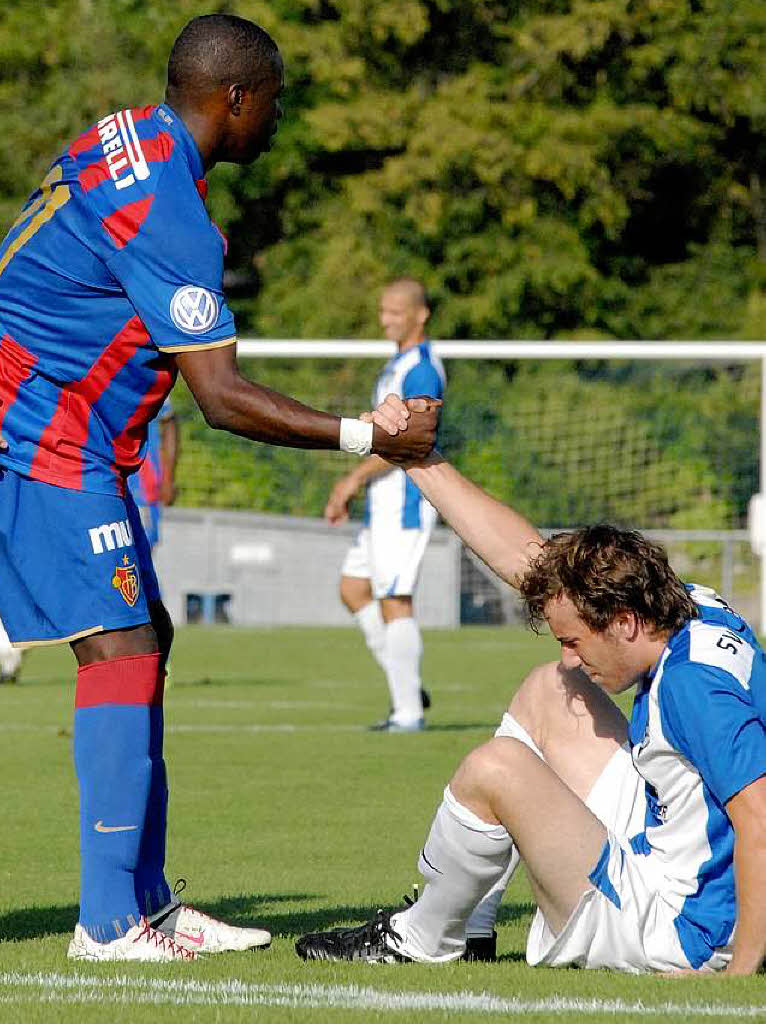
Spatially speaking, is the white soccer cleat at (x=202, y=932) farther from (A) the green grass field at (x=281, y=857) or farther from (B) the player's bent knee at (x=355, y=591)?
(B) the player's bent knee at (x=355, y=591)

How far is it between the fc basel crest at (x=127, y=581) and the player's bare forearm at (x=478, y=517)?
0.78m

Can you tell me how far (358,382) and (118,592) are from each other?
67.0 feet

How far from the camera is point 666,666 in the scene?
445cm

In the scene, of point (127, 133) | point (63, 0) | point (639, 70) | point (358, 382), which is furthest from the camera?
point (63, 0)

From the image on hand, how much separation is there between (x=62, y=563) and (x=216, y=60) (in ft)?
4.10

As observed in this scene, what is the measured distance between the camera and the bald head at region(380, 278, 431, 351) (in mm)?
11508

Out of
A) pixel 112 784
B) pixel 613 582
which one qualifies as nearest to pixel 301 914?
pixel 112 784

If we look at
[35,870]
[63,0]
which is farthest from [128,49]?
[35,870]

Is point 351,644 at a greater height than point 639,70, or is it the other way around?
point 639,70

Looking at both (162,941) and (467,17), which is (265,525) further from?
(162,941)

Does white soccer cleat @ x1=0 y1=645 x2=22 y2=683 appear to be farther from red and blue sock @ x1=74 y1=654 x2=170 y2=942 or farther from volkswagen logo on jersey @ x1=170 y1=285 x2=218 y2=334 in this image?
volkswagen logo on jersey @ x1=170 y1=285 x2=218 y2=334

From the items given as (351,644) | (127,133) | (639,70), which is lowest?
(351,644)

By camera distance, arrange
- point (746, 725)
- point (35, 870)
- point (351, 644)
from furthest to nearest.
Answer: point (351, 644) → point (35, 870) → point (746, 725)

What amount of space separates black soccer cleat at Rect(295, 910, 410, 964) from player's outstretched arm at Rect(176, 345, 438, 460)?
1160 mm
